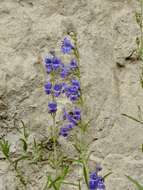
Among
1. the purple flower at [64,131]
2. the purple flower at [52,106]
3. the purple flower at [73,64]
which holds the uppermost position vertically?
the purple flower at [73,64]

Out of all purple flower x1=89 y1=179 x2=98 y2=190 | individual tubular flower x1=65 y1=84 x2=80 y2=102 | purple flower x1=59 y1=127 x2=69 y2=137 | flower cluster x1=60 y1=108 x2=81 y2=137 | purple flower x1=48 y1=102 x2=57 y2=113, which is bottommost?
purple flower x1=89 y1=179 x2=98 y2=190

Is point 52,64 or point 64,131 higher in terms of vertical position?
point 52,64

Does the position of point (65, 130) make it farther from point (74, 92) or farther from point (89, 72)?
point (89, 72)

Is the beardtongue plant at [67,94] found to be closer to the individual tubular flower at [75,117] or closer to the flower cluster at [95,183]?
the individual tubular flower at [75,117]

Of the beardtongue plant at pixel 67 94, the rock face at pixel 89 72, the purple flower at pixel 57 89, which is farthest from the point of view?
the rock face at pixel 89 72

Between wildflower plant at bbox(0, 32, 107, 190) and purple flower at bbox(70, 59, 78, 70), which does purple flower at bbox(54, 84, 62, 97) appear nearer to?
wildflower plant at bbox(0, 32, 107, 190)

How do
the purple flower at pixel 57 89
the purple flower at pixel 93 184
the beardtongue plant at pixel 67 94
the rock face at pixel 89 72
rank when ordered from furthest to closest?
the rock face at pixel 89 72 → the purple flower at pixel 57 89 → the beardtongue plant at pixel 67 94 → the purple flower at pixel 93 184

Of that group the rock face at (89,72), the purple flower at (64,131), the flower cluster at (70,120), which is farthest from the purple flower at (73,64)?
the rock face at (89,72)

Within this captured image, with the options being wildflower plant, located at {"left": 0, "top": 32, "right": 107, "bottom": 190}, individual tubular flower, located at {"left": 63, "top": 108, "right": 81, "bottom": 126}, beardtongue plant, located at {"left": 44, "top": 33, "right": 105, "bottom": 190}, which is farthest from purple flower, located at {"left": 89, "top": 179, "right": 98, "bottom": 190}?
individual tubular flower, located at {"left": 63, "top": 108, "right": 81, "bottom": 126}

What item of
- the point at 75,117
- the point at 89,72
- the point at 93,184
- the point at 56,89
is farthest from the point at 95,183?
the point at 89,72

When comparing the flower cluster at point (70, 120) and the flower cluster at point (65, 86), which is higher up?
the flower cluster at point (65, 86)
